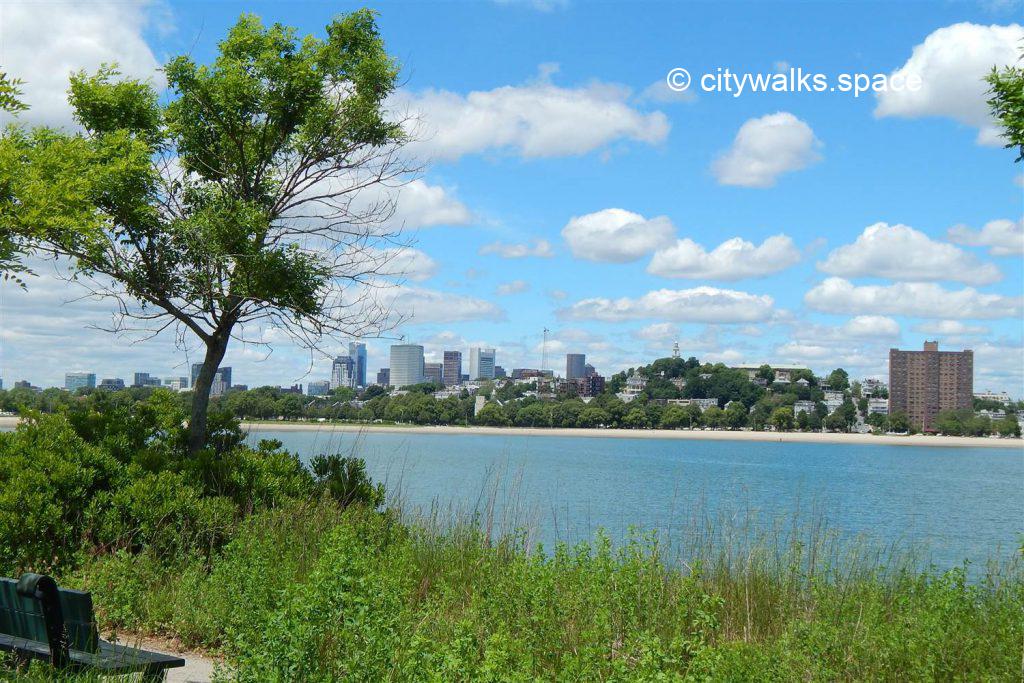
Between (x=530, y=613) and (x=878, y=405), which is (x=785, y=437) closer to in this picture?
(x=878, y=405)

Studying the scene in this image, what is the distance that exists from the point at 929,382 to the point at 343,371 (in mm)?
126809

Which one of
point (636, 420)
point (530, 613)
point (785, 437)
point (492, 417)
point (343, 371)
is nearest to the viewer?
point (530, 613)

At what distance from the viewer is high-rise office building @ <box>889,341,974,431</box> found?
122062 millimetres

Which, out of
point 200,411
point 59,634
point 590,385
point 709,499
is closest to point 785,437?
point 590,385

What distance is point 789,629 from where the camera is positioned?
5.25m

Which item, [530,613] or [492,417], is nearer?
[530,613]

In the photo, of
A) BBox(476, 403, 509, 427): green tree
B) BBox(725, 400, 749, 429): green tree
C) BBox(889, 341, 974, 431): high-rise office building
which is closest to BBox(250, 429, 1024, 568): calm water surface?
BBox(476, 403, 509, 427): green tree

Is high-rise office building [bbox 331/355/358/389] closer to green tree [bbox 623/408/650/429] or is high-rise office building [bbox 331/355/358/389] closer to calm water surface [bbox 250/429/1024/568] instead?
calm water surface [bbox 250/429/1024/568]

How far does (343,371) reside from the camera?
38.0ft

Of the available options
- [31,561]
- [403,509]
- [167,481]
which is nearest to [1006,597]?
[403,509]

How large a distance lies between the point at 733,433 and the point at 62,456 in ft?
335

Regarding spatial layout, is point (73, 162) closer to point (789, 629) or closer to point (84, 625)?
point (84, 625)

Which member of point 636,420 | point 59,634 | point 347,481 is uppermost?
point 347,481

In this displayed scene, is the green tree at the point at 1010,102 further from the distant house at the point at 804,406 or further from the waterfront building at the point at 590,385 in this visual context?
the waterfront building at the point at 590,385
